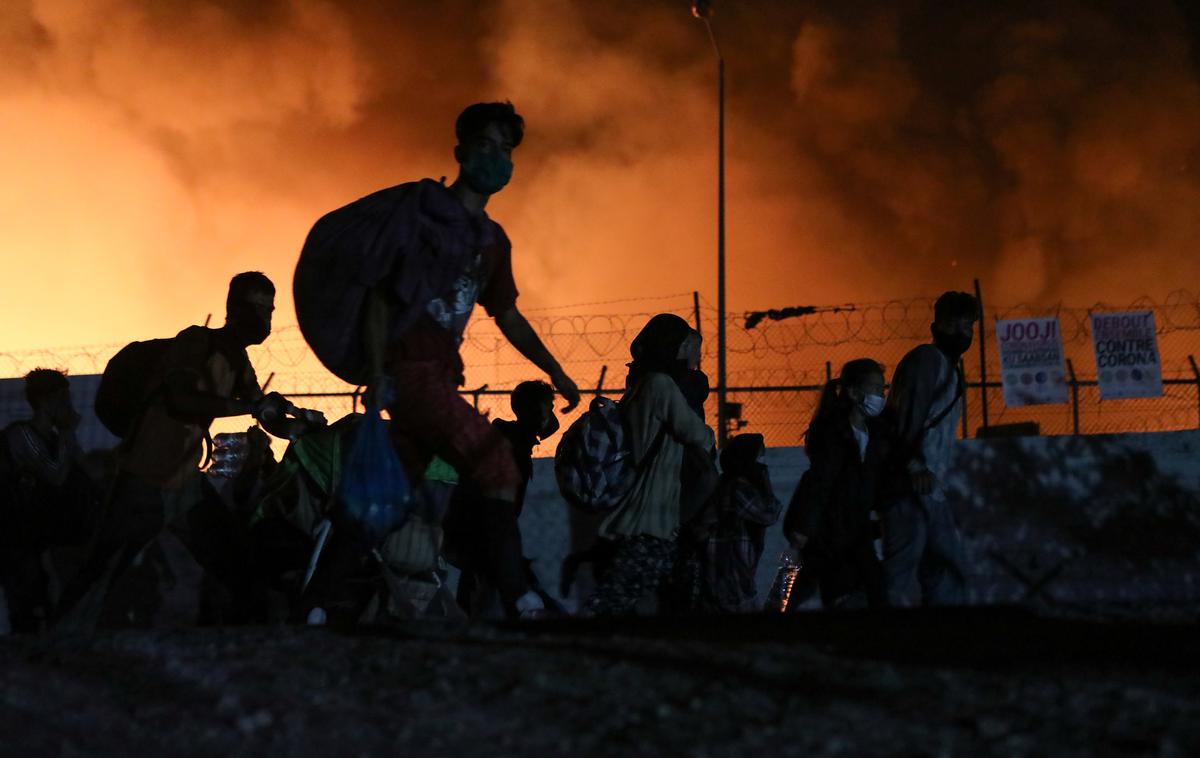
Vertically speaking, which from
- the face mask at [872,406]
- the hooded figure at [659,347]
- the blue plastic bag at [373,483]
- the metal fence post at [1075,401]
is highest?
the metal fence post at [1075,401]

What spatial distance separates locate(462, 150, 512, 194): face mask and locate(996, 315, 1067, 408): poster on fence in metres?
9.21

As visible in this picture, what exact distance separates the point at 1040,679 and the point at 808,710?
1.55 ft

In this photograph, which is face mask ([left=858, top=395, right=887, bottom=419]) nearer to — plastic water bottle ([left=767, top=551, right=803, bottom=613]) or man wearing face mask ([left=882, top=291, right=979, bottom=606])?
man wearing face mask ([left=882, top=291, right=979, bottom=606])

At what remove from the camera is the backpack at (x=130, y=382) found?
5.44 meters

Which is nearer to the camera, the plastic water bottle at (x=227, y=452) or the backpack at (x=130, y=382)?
the backpack at (x=130, y=382)

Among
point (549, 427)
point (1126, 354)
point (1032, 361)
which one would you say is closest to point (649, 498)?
point (549, 427)

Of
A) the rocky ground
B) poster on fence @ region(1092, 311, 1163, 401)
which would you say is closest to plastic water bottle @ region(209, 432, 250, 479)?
the rocky ground

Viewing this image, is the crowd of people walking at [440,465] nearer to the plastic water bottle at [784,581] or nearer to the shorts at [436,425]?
the shorts at [436,425]

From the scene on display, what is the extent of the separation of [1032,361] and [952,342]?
7.07m

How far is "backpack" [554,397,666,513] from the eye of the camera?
5613mm

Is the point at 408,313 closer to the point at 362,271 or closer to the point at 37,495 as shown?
the point at 362,271

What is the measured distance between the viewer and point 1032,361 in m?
13.0

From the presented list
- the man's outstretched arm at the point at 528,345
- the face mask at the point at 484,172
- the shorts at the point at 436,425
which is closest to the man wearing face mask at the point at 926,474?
the man's outstretched arm at the point at 528,345

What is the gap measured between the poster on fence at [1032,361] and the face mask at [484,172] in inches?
363
